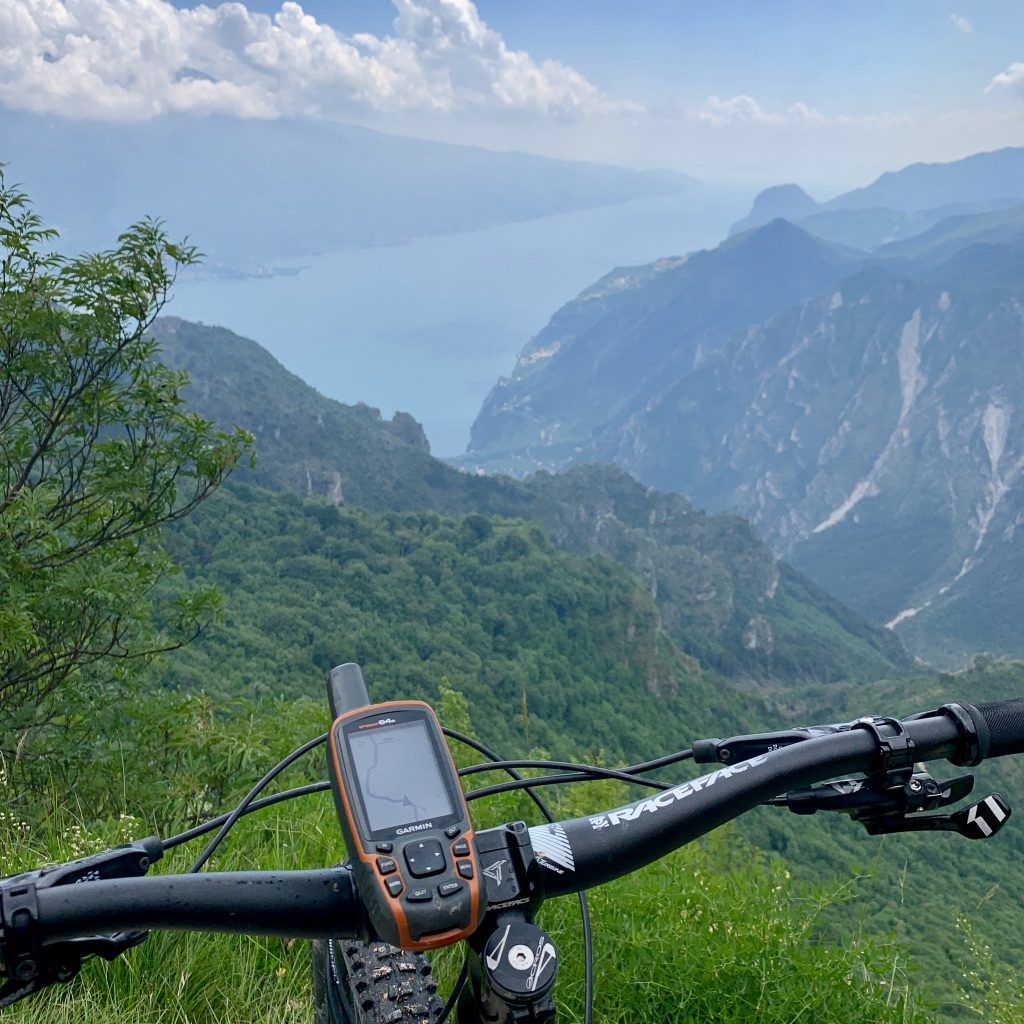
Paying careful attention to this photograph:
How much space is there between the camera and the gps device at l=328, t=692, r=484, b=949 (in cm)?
87

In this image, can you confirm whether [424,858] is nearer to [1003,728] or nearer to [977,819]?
[977,819]

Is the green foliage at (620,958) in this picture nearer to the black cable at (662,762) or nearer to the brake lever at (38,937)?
the black cable at (662,762)

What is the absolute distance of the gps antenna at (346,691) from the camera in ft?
4.07

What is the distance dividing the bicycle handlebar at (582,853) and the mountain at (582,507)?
242ft

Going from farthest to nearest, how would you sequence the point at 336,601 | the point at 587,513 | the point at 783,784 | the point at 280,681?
the point at 587,513 → the point at 336,601 → the point at 280,681 → the point at 783,784

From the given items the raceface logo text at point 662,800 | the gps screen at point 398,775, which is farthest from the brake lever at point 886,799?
the gps screen at point 398,775

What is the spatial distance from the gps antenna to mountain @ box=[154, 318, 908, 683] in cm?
7361

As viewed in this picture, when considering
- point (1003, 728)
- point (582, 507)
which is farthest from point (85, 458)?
point (582, 507)

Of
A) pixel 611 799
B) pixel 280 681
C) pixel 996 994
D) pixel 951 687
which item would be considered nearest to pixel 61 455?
pixel 611 799

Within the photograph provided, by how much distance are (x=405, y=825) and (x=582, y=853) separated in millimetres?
261

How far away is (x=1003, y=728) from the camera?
131 centimetres

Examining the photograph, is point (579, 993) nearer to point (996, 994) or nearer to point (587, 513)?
point (996, 994)

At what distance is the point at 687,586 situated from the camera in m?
91.1

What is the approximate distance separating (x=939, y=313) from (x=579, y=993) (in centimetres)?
20415
